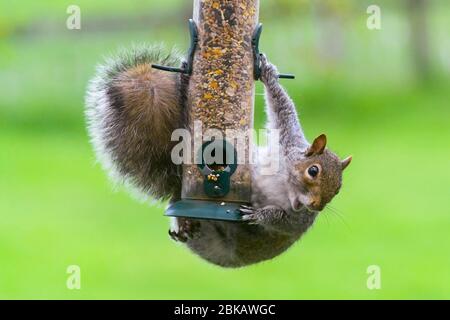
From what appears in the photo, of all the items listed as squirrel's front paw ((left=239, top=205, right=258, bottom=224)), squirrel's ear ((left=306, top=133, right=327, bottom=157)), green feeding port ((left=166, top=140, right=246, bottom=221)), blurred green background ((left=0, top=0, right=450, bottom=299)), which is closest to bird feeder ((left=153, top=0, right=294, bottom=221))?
green feeding port ((left=166, top=140, right=246, bottom=221))

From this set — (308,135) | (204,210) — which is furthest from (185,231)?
(308,135)

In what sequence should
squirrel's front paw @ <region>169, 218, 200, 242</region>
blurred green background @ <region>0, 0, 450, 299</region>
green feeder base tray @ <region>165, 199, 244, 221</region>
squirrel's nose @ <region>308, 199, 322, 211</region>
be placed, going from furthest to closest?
blurred green background @ <region>0, 0, 450, 299</region>, squirrel's front paw @ <region>169, 218, 200, 242</region>, green feeder base tray @ <region>165, 199, 244, 221</region>, squirrel's nose @ <region>308, 199, 322, 211</region>

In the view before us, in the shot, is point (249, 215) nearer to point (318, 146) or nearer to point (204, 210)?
point (204, 210)

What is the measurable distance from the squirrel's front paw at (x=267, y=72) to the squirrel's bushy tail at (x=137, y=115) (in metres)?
0.27

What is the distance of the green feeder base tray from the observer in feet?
12.3

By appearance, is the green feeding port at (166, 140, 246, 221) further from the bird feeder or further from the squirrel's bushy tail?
the squirrel's bushy tail

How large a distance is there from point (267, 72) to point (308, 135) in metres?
6.29

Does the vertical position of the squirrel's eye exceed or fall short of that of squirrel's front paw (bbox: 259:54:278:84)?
it falls short

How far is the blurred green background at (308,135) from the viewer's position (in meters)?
7.98

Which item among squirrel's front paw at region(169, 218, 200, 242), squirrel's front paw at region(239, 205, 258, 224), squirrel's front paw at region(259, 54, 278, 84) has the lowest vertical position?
squirrel's front paw at region(169, 218, 200, 242)

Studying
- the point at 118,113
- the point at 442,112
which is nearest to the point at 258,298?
the point at 118,113

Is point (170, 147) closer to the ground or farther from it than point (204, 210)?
farther from it

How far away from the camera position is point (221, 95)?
13.1ft

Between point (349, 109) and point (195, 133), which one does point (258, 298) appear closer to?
point (195, 133)
